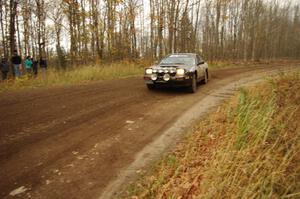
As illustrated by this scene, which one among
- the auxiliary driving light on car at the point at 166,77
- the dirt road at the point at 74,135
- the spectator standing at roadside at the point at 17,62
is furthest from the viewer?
the spectator standing at roadside at the point at 17,62

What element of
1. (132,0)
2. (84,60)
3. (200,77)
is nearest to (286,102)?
(200,77)

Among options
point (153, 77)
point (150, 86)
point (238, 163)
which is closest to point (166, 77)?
point (153, 77)

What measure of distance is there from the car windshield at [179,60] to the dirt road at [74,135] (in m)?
1.66

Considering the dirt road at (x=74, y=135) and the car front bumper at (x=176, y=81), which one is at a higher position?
the car front bumper at (x=176, y=81)

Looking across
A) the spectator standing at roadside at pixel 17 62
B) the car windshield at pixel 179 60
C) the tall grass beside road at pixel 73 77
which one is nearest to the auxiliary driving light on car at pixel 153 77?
the car windshield at pixel 179 60

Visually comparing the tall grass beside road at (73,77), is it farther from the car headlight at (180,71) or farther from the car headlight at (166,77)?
the car headlight at (180,71)

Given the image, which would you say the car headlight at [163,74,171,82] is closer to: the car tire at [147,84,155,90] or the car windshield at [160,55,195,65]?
the car tire at [147,84,155,90]

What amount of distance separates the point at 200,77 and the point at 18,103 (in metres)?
7.45

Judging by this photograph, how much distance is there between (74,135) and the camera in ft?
17.3

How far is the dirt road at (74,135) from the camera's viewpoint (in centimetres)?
360

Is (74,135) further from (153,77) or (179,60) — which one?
(179,60)

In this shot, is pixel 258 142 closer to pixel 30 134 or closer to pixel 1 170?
pixel 1 170

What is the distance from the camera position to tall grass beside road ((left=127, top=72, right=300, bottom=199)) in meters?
2.79

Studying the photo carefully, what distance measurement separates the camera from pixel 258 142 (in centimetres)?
382
